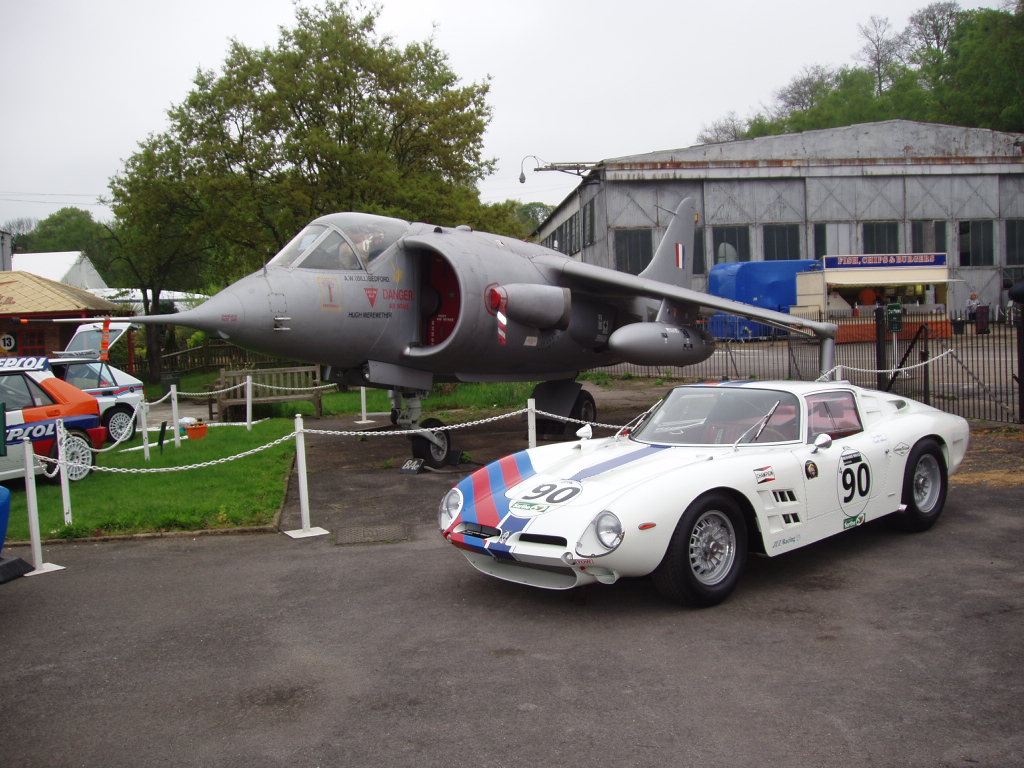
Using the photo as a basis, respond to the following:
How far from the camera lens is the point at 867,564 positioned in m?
6.17

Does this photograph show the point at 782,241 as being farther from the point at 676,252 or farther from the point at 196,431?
the point at 196,431

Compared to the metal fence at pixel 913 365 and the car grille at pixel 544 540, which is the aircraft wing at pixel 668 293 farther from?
the car grille at pixel 544 540

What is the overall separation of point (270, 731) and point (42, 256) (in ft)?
187

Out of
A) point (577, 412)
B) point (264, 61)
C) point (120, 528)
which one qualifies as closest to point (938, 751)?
point (120, 528)

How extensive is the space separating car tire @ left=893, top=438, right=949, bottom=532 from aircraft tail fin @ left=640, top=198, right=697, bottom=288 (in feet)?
32.9

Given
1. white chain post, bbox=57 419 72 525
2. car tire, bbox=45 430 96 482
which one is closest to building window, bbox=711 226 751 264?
car tire, bbox=45 430 96 482

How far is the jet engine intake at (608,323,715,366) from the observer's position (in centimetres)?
1238

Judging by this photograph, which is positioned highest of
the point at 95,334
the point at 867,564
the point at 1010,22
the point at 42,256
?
the point at 1010,22

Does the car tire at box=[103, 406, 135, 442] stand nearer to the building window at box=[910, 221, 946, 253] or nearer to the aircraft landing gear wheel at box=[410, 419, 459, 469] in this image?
the aircraft landing gear wheel at box=[410, 419, 459, 469]

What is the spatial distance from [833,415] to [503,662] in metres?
3.56

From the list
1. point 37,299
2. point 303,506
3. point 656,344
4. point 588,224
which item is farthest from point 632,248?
point 303,506

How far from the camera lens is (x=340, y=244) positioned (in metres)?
11.0

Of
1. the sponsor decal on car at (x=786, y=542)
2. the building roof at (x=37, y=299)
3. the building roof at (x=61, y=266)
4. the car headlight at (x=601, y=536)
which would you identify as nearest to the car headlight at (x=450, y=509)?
the car headlight at (x=601, y=536)

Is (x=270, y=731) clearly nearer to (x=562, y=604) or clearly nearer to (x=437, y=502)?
(x=562, y=604)
